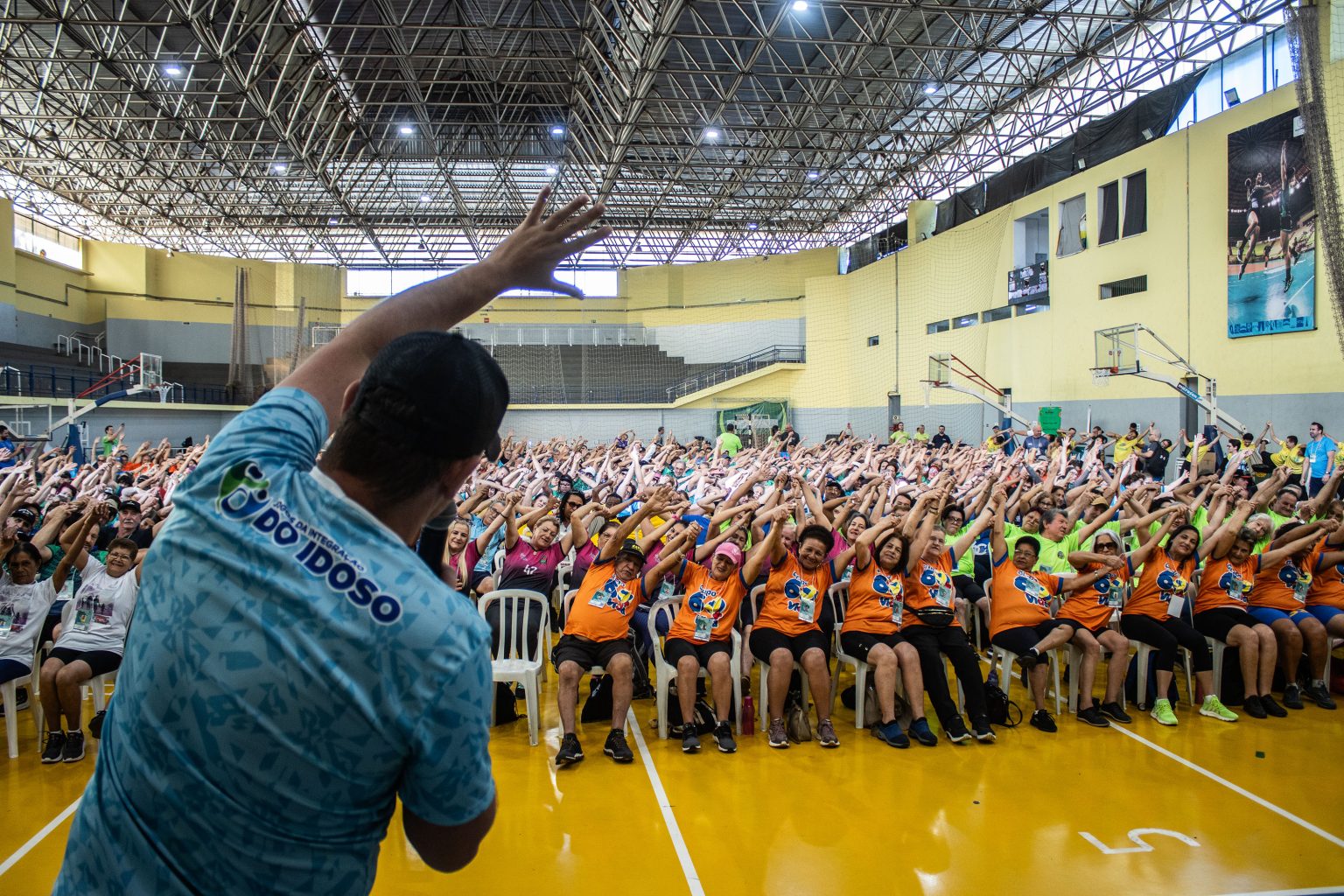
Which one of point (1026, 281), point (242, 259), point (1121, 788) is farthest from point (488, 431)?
point (242, 259)

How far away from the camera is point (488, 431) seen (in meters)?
1.04

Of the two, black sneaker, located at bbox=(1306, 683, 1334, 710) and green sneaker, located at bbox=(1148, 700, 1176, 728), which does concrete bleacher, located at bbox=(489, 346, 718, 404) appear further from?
green sneaker, located at bbox=(1148, 700, 1176, 728)

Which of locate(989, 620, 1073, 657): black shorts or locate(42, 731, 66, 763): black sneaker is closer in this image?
locate(42, 731, 66, 763): black sneaker

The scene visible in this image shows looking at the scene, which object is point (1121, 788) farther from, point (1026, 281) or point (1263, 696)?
point (1026, 281)

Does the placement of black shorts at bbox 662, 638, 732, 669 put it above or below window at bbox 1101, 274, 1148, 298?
below

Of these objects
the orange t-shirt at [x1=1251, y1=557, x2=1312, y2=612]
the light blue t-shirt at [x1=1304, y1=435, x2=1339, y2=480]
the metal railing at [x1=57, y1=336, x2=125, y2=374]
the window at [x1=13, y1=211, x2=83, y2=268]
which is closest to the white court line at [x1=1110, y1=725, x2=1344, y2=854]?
the orange t-shirt at [x1=1251, y1=557, x2=1312, y2=612]

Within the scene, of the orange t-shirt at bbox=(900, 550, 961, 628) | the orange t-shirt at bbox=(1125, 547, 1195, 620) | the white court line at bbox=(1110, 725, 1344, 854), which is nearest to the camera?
the white court line at bbox=(1110, 725, 1344, 854)

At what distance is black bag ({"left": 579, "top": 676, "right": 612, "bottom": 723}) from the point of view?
223 inches

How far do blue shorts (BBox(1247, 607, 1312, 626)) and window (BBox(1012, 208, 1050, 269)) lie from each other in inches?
662

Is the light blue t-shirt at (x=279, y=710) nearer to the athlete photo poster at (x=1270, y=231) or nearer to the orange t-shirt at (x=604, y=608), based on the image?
the orange t-shirt at (x=604, y=608)

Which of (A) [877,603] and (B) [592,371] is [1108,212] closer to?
(A) [877,603]

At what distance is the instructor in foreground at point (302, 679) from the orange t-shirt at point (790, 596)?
4704 millimetres

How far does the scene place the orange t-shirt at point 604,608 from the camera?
5.34 meters

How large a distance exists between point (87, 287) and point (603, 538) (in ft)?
110
